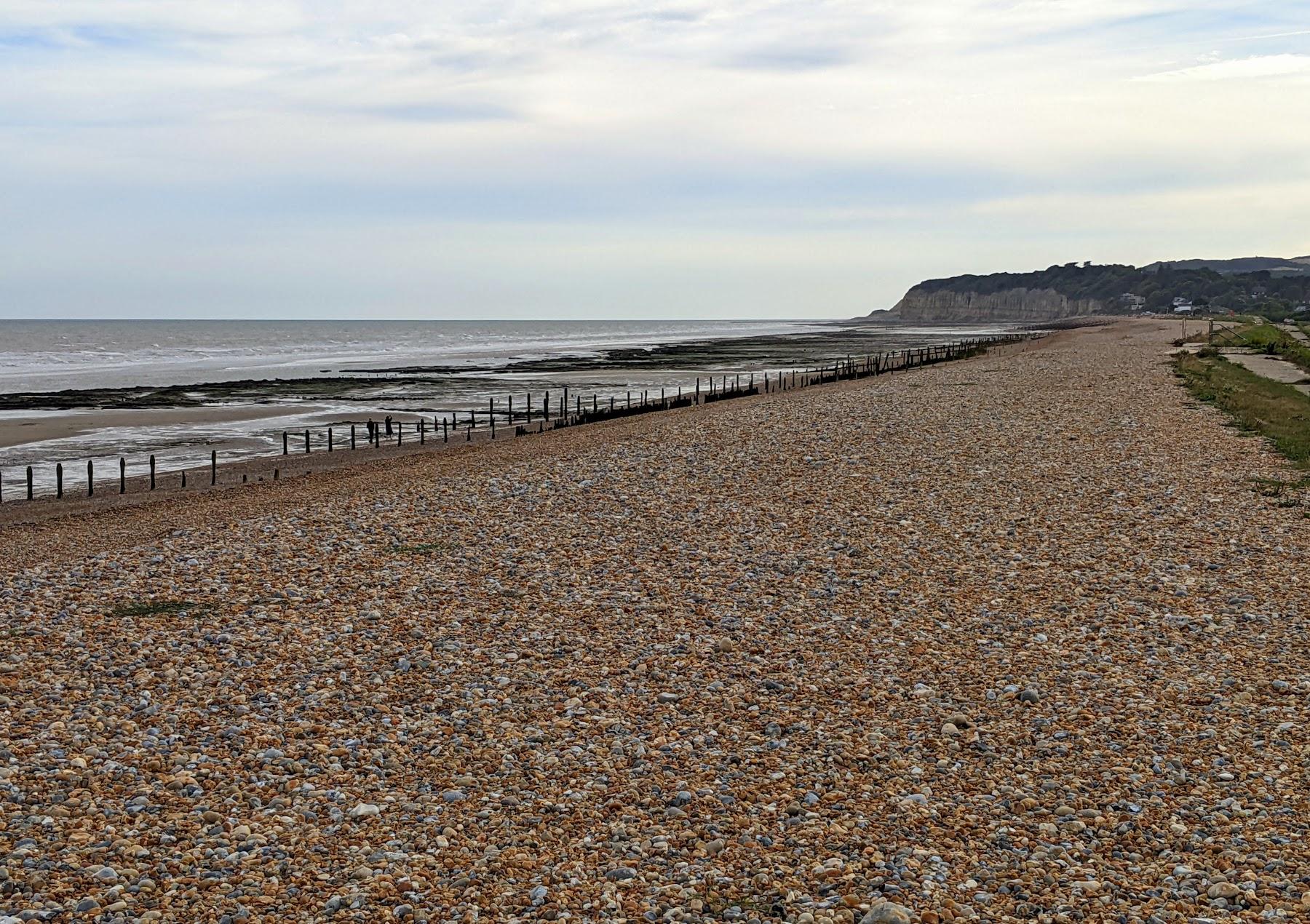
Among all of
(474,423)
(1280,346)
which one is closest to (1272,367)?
(1280,346)

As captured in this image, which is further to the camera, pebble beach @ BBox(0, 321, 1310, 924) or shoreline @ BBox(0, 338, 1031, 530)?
shoreline @ BBox(0, 338, 1031, 530)

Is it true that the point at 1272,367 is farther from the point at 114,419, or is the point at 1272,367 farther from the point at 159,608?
the point at 159,608

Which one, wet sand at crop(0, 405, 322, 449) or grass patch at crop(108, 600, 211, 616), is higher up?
wet sand at crop(0, 405, 322, 449)

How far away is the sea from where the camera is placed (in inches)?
1303

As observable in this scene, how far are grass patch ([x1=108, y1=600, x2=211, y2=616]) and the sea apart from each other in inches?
587

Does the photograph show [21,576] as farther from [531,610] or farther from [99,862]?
[99,862]

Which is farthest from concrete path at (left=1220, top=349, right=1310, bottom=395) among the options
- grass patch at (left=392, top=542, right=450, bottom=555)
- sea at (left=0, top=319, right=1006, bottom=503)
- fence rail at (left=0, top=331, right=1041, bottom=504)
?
grass patch at (left=392, top=542, right=450, bottom=555)

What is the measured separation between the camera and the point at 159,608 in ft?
38.7

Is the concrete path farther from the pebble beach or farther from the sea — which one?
the sea

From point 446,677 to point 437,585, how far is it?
3.06 meters

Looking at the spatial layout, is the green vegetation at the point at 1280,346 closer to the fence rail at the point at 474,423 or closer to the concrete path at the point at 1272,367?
the concrete path at the point at 1272,367

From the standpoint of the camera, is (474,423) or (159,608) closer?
(159,608)

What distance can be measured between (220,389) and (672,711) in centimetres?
5263

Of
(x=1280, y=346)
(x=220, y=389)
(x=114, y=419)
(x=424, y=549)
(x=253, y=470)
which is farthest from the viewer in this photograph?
(x=1280, y=346)
